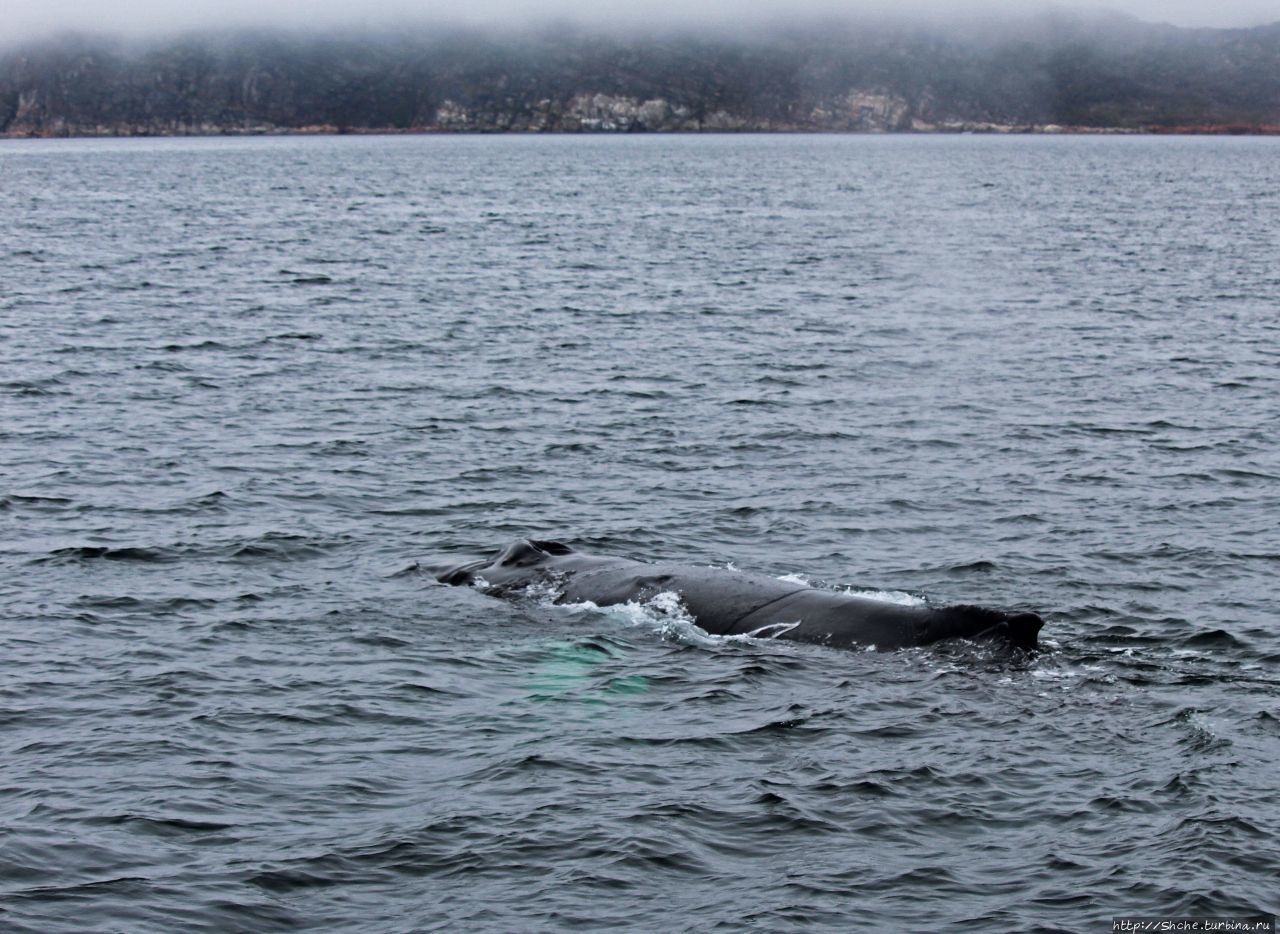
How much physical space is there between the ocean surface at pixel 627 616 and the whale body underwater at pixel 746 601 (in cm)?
42

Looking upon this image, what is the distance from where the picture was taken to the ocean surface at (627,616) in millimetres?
14320

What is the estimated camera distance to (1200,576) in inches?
927

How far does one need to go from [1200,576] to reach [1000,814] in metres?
9.88

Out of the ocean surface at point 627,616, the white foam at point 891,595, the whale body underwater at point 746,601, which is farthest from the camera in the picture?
the white foam at point 891,595

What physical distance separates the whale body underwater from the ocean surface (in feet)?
1.38

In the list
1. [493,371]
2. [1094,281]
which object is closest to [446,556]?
[493,371]

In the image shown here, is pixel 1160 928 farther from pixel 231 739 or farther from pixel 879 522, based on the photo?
pixel 879 522

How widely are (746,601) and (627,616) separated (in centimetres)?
173

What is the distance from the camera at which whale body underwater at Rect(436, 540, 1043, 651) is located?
19.9 metres

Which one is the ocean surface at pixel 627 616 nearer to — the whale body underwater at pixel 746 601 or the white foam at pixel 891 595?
the white foam at pixel 891 595

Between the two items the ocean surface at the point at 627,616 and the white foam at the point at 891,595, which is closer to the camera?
the ocean surface at the point at 627,616

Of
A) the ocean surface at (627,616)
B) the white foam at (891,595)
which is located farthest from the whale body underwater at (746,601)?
the white foam at (891,595)

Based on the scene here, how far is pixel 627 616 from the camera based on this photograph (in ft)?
70.1

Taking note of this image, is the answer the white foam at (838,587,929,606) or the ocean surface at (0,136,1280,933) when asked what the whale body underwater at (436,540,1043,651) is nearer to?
the ocean surface at (0,136,1280,933)
